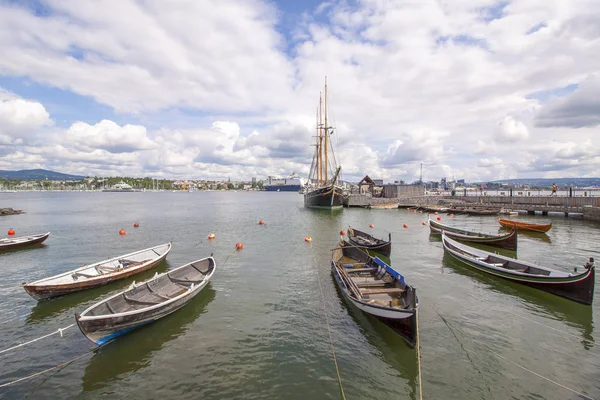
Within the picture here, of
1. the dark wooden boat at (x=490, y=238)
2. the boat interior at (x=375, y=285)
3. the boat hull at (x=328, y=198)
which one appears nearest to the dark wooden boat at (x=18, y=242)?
the boat interior at (x=375, y=285)

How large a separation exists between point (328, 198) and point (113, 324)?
6859cm

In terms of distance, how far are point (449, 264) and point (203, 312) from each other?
1948 cm

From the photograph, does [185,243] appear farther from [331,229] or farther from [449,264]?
[449,264]

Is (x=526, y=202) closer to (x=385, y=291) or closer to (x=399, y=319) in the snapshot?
(x=385, y=291)

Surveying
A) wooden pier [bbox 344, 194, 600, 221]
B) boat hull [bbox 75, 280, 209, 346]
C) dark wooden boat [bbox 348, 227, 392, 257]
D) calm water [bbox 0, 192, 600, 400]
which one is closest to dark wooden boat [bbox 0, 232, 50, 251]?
calm water [bbox 0, 192, 600, 400]

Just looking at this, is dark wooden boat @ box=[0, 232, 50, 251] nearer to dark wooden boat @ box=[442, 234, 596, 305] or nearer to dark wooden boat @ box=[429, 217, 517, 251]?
dark wooden boat @ box=[442, 234, 596, 305]

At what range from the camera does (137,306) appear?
14.1m

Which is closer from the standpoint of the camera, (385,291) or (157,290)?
(385,291)

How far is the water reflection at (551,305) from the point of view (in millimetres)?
13962

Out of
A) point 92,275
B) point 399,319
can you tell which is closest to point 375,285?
point 399,319

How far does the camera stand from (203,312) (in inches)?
631

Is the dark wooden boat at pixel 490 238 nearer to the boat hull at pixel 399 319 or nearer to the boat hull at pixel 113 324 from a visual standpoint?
the boat hull at pixel 399 319

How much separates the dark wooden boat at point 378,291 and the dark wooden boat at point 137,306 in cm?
849

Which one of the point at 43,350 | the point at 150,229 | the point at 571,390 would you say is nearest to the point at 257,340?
the point at 43,350
